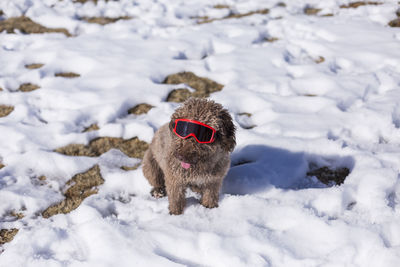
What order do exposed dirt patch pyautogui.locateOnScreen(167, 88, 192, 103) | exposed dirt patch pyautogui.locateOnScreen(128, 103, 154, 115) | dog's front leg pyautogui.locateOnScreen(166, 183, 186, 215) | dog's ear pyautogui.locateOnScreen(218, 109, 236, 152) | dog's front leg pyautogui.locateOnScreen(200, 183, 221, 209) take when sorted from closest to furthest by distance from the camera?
dog's ear pyautogui.locateOnScreen(218, 109, 236, 152) → dog's front leg pyautogui.locateOnScreen(166, 183, 186, 215) → dog's front leg pyautogui.locateOnScreen(200, 183, 221, 209) → exposed dirt patch pyautogui.locateOnScreen(128, 103, 154, 115) → exposed dirt patch pyautogui.locateOnScreen(167, 88, 192, 103)

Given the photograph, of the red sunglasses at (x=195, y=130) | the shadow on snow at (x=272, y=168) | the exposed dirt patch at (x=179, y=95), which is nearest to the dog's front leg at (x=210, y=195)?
the shadow on snow at (x=272, y=168)

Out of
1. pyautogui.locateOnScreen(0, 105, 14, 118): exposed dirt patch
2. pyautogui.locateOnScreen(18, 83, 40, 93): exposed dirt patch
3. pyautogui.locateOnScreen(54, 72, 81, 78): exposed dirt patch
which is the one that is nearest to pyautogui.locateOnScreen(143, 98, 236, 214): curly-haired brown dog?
pyautogui.locateOnScreen(0, 105, 14, 118): exposed dirt patch

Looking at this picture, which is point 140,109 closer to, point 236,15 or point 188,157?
point 188,157

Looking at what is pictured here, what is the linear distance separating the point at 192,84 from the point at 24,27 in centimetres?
736

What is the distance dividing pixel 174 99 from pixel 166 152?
315cm

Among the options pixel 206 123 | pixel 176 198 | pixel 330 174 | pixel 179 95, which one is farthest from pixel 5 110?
pixel 330 174

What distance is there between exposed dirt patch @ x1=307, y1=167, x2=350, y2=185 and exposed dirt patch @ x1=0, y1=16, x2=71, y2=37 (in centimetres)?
960

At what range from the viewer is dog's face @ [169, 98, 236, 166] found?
288 cm

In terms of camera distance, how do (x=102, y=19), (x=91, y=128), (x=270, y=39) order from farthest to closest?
(x=102, y=19)
(x=270, y=39)
(x=91, y=128)

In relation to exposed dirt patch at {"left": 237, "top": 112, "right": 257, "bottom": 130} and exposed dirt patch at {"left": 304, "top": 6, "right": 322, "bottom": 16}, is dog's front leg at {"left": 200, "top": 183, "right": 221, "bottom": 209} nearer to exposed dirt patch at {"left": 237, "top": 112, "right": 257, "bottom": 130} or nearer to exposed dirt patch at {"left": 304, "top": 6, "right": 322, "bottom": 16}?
exposed dirt patch at {"left": 237, "top": 112, "right": 257, "bottom": 130}

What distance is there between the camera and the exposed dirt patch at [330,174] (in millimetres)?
4273

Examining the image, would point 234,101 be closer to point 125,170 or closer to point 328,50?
point 125,170

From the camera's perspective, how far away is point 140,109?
20.0 ft

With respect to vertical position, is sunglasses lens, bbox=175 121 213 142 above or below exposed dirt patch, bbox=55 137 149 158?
above
